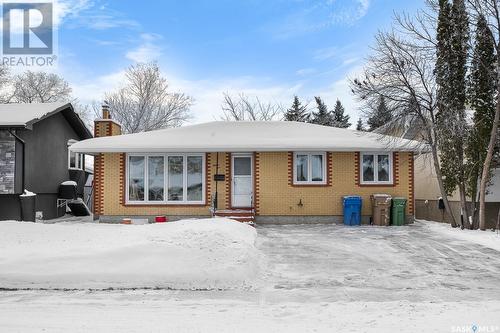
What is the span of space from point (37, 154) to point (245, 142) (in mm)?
9353

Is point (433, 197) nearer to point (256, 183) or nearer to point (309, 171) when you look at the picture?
point (309, 171)

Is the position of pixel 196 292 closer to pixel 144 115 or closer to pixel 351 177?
pixel 351 177

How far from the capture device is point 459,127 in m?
14.2

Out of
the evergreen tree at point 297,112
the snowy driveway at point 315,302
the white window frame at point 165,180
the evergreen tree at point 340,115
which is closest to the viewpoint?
the snowy driveway at point 315,302

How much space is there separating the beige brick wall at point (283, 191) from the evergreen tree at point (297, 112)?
28.8 meters

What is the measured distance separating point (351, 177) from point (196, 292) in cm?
1004

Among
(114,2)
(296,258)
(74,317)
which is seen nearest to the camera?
(74,317)

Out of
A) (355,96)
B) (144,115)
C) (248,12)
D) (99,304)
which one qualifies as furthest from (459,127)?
(144,115)

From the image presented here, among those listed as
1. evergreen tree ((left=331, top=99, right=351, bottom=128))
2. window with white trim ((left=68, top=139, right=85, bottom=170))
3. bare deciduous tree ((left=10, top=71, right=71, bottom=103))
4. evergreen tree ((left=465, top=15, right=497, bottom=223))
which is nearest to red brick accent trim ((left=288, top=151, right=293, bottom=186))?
evergreen tree ((left=465, top=15, right=497, bottom=223))

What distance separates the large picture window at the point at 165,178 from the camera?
16.3 metres

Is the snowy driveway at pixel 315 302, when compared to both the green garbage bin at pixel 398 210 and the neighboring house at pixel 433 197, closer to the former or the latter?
the green garbage bin at pixel 398 210

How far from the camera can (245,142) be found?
1573 cm

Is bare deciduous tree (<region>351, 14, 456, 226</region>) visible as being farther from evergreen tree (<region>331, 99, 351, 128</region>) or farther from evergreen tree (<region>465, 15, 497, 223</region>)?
evergreen tree (<region>331, 99, 351, 128</region>)

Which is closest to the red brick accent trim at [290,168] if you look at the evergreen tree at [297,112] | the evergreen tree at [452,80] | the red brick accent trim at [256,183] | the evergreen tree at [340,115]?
the red brick accent trim at [256,183]
